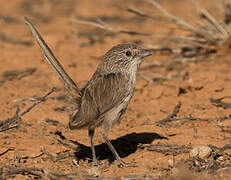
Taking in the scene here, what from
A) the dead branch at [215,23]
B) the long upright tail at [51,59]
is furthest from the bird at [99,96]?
the dead branch at [215,23]

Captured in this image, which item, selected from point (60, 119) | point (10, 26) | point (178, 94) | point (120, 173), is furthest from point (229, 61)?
point (10, 26)

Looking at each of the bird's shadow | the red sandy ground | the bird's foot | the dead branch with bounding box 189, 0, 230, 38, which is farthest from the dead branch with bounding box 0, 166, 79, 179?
the dead branch with bounding box 189, 0, 230, 38

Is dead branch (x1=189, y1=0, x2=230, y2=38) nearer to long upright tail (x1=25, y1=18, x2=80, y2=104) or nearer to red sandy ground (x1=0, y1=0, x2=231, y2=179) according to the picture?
red sandy ground (x1=0, y1=0, x2=231, y2=179)

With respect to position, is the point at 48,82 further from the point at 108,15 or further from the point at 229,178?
the point at 108,15

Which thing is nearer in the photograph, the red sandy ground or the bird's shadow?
the red sandy ground

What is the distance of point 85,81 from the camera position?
768 cm

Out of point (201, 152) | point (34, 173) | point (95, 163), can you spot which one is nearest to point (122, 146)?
point (95, 163)

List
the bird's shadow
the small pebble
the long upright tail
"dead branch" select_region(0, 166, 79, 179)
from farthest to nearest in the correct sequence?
the bird's shadow, the long upright tail, the small pebble, "dead branch" select_region(0, 166, 79, 179)

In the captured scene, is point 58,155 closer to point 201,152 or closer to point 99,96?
point 99,96

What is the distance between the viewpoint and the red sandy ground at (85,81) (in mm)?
5188

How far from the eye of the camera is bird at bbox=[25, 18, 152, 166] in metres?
4.89

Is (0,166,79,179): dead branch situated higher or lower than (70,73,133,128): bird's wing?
lower

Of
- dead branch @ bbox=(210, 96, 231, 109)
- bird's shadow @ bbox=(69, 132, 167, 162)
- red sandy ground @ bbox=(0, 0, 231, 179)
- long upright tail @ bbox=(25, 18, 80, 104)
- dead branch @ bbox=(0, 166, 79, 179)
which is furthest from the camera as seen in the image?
dead branch @ bbox=(210, 96, 231, 109)

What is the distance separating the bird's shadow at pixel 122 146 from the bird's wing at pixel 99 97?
636 mm
